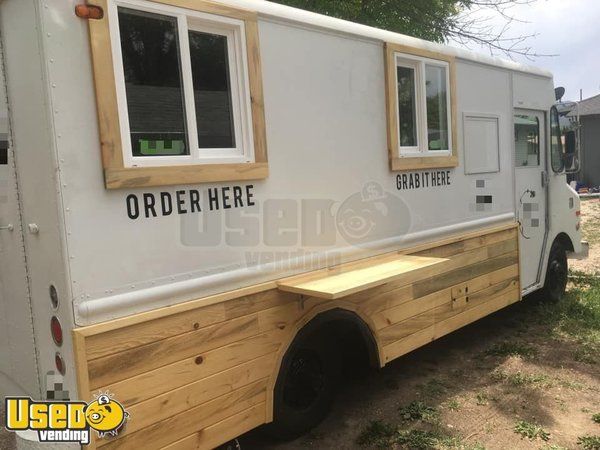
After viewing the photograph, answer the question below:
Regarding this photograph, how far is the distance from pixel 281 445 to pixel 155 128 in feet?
7.02

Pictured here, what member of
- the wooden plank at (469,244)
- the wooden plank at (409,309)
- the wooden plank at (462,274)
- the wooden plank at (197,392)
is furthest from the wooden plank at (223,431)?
the wooden plank at (469,244)

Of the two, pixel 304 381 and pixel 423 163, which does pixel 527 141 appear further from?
pixel 304 381

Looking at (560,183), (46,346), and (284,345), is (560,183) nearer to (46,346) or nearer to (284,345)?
(284,345)

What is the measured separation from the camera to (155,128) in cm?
250

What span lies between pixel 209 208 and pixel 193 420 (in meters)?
1.08

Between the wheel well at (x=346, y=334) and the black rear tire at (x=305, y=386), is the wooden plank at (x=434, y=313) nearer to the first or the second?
the wheel well at (x=346, y=334)

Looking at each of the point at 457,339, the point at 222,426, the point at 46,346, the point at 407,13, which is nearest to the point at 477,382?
the point at 457,339

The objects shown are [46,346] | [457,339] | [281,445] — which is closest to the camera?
[46,346]

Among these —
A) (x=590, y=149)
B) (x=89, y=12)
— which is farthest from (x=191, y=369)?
(x=590, y=149)

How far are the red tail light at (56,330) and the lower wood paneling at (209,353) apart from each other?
0.18 metres

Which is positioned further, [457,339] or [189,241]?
[457,339]

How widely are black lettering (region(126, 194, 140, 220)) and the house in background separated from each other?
80.9ft

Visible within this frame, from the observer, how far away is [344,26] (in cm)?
347

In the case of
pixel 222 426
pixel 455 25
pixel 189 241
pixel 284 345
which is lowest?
pixel 222 426
